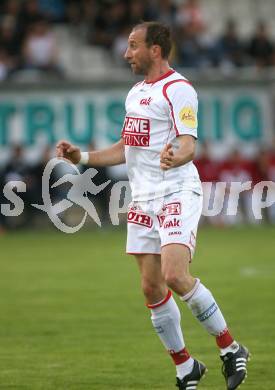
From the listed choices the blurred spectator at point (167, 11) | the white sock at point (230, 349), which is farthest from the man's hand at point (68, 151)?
the blurred spectator at point (167, 11)

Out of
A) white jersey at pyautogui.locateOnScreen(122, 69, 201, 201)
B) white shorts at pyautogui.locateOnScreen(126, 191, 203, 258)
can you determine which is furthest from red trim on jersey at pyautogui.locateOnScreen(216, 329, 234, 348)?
white jersey at pyautogui.locateOnScreen(122, 69, 201, 201)

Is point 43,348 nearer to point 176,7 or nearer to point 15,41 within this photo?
point 15,41

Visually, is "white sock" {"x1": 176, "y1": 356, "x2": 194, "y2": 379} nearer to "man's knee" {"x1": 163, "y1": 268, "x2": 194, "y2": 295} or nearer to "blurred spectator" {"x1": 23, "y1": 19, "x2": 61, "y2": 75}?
"man's knee" {"x1": 163, "y1": 268, "x2": 194, "y2": 295}

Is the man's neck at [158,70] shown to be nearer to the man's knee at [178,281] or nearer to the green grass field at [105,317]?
the man's knee at [178,281]

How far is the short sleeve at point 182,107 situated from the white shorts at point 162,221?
459 mm

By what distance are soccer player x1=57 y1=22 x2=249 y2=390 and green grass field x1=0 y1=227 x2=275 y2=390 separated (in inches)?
15.9

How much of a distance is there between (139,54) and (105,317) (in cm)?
449

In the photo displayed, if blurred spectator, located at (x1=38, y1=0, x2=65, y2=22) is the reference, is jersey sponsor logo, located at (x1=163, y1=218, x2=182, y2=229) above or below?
above

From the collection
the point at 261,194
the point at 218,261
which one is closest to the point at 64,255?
the point at 218,261

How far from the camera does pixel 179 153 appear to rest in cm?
786

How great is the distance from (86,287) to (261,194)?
10.4 meters

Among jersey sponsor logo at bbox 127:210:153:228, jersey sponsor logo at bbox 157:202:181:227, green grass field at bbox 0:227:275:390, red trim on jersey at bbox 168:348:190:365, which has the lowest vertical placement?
green grass field at bbox 0:227:275:390

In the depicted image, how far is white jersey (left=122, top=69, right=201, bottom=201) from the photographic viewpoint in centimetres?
811

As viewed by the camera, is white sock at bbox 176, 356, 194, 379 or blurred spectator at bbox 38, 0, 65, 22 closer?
white sock at bbox 176, 356, 194, 379
